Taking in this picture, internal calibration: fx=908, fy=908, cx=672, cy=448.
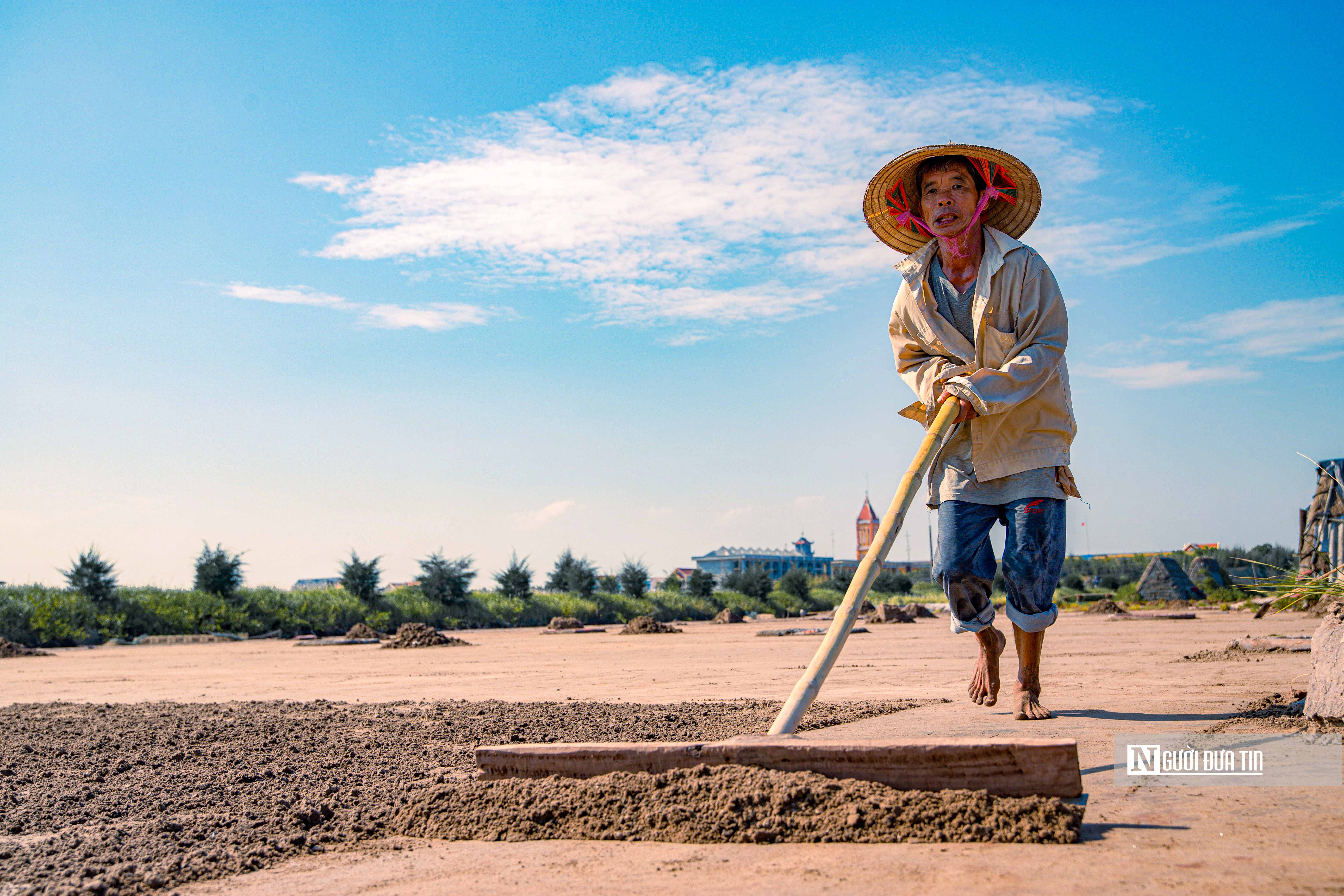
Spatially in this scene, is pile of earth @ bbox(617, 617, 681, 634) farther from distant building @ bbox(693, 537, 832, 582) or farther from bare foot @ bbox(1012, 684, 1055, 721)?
distant building @ bbox(693, 537, 832, 582)

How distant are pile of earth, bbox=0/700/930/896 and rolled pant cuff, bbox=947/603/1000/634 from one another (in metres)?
0.57

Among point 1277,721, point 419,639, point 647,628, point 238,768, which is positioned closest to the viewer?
point 1277,721

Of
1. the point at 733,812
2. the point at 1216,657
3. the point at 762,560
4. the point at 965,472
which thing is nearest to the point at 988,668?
the point at 965,472

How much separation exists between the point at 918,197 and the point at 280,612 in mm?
21898

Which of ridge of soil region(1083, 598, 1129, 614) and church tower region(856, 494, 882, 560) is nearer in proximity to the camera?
ridge of soil region(1083, 598, 1129, 614)

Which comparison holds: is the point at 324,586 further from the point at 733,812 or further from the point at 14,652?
the point at 733,812

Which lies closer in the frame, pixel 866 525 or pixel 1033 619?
pixel 1033 619

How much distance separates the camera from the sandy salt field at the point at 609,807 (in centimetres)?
181

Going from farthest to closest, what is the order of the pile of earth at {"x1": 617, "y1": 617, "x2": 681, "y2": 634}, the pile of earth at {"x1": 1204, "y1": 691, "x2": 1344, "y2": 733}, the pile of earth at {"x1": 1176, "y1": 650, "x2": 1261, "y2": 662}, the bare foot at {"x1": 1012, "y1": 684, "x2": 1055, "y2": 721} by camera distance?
1. the pile of earth at {"x1": 617, "y1": 617, "x2": 681, "y2": 634}
2. the pile of earth at {"x1": 1176, "y1": 650, "x2": 1261, "y2": 662}
3. the bare foot at {"x1": 1012, "y1": 684, "x2": 1055, "y2": 721}
4. the pile of earth at {"x1": 1204, "y1": 691, "x2": 1344, "y2": 733}

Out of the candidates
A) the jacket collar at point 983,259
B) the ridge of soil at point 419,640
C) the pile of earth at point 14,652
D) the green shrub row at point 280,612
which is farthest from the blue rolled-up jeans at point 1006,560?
the green shrub row at point 280,612

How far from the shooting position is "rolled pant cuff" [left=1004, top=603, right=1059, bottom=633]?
3.72 meters

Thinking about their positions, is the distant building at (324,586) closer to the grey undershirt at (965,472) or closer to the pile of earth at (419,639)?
the pile of earth at (419,639)

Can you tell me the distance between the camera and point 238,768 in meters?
3.48

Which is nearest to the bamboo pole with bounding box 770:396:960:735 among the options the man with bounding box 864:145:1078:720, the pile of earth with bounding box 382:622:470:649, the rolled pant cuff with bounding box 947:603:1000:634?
the man with bounding box 864:145:1078:720
